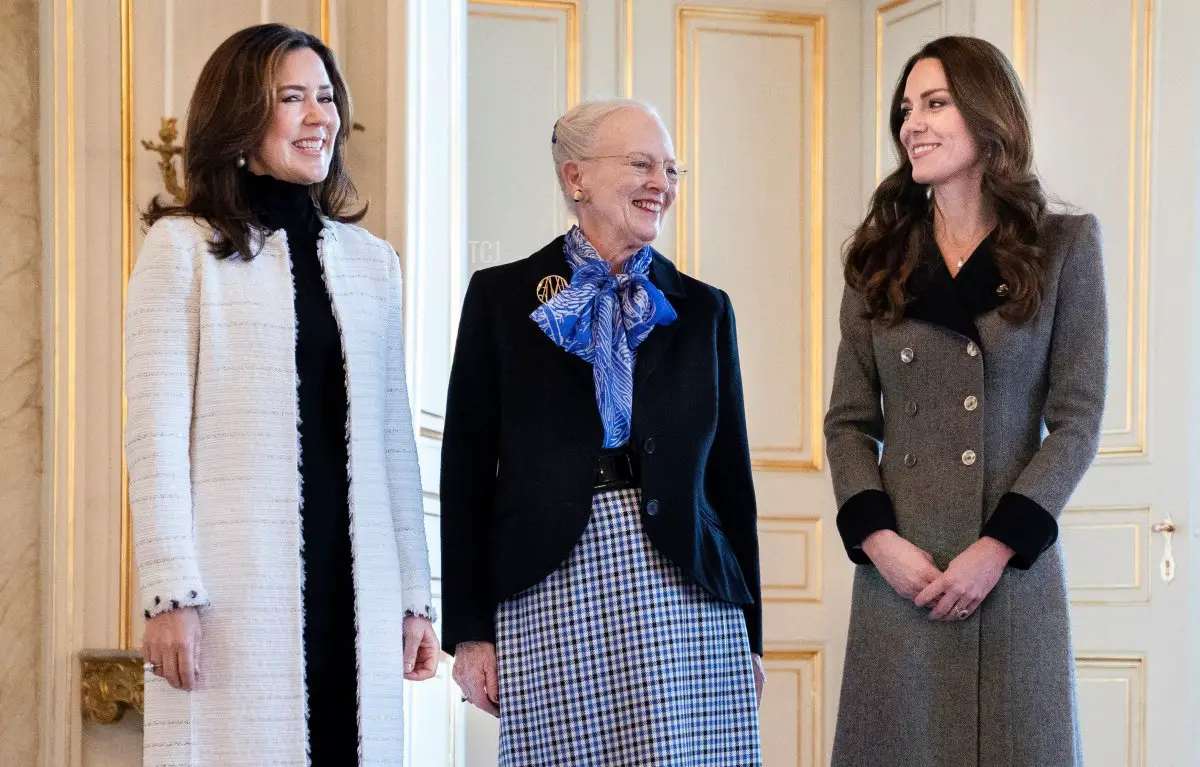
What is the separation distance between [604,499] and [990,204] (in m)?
0.82

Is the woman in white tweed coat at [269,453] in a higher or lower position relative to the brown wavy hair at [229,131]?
lower

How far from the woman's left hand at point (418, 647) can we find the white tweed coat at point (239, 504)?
3cm

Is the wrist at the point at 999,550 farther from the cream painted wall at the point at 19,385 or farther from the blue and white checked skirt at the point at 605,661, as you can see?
the cream painted wall at the point at 19,385

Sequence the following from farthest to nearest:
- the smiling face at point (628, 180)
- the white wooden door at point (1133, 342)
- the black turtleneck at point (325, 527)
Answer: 1. the white wooden door at point (1133, 342)
2. the smiling face at point (628, 180)
3. the black turtleneck at point (325, 527)

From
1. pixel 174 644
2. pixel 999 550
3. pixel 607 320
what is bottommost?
pixel 174 644

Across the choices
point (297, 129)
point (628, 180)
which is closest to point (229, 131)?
point (297, 129)

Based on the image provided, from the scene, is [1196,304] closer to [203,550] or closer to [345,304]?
[345,304]

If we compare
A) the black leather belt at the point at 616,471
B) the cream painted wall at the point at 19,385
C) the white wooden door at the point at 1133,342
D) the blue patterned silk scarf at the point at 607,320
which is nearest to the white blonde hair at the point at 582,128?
the blue patterned silk scarf at the point at 607,320

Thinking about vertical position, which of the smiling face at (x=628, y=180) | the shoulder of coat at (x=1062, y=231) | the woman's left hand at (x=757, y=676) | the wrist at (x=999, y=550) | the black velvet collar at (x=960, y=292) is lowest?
the woman's left hand at (x=757, y=676)

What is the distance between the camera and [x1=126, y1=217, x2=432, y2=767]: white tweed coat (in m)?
2.09

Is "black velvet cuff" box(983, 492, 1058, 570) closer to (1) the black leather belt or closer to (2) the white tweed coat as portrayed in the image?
(1) the black leather belt

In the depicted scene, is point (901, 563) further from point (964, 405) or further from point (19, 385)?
point (19, 385)

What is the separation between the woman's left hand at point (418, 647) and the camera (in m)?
2.30

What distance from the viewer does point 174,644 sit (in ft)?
6.71
